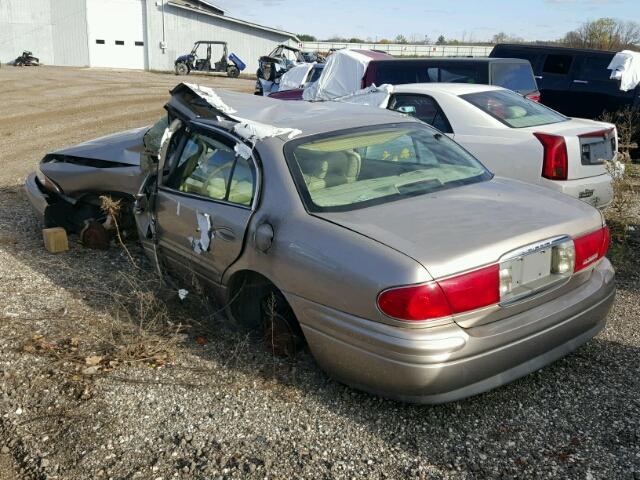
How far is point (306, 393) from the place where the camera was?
3.43 metres

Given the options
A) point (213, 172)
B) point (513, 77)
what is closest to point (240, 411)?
point (213, 172)

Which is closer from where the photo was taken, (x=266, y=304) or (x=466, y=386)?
(x=466, y=386)

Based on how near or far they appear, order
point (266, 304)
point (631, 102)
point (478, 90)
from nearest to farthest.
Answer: point (266, 304)
point (478, 90)
point (631, 102)

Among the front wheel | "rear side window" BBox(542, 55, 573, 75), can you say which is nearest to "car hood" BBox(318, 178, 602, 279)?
"rear side window" BBox(542, 55, 573, 75)

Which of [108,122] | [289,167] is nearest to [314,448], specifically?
[289,167]

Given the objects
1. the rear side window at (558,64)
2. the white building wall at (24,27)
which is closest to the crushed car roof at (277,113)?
the rear side window at (558,64)

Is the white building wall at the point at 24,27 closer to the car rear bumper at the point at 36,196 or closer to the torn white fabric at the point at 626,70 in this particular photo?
the torn white fabric at the point at 626,70

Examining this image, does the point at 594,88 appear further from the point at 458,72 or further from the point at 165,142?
the point at 165,142

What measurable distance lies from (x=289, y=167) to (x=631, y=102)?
30.3ft

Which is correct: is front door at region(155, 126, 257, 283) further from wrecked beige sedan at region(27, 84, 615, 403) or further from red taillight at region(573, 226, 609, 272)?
Result: red taillight at region(573, 226, 609, 272)

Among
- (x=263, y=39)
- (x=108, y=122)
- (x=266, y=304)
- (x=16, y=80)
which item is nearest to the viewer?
(x=266, y=304)

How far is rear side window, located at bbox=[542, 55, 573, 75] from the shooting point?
1181 cm

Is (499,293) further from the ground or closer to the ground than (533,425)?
further from the ground

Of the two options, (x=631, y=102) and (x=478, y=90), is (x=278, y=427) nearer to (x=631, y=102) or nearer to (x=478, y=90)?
(x=478, y=90)
